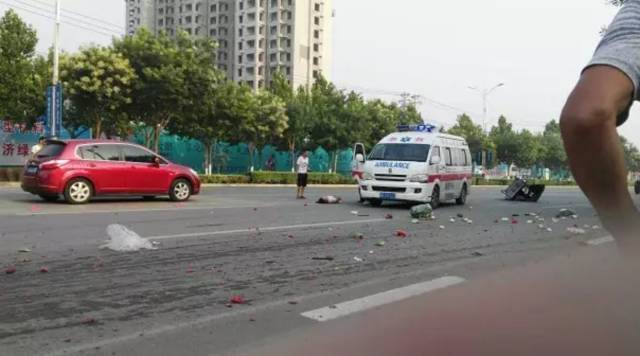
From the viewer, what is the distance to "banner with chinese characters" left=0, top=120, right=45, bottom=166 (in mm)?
31594

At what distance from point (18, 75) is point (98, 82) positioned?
5.07 meters

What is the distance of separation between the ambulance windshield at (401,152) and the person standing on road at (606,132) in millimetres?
15037

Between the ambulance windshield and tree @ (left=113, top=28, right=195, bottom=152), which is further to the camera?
tree @ (left=113, top=28, right=195, bottom=152)

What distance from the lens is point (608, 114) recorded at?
1.08 m

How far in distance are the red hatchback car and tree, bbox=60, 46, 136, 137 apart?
1263cm

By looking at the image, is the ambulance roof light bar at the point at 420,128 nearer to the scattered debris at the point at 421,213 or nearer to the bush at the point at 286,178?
the scattered debris at the point at 421,213

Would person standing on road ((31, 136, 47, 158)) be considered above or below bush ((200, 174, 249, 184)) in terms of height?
above

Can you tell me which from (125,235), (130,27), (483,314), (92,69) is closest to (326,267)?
(125,235)

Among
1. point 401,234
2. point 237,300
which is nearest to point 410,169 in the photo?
point 401,234

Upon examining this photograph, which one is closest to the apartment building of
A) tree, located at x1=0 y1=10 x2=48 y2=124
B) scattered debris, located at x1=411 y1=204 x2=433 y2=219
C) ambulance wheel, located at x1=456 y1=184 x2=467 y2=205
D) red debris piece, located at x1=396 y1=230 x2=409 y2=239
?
tree, located at x1=0 y1=10 x2=48 y2=124

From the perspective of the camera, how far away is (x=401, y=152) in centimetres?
1639

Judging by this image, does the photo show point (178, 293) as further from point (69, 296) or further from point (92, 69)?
point (92, 69)

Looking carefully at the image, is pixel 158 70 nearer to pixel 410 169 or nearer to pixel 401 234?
pixel 410 169

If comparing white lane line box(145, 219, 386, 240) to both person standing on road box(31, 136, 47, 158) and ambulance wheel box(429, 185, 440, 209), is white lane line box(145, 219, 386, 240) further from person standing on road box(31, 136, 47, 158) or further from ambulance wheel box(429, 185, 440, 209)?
person standing on road box(31, 136, 47, 158)
